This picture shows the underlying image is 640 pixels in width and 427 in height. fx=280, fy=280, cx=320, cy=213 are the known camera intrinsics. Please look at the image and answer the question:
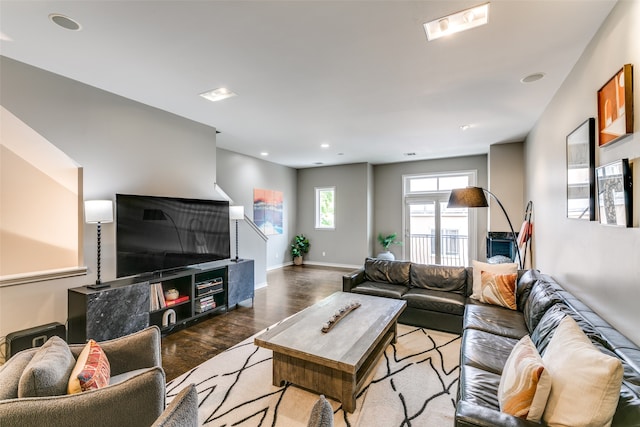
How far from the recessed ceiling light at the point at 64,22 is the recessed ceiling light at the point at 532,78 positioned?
155 inches

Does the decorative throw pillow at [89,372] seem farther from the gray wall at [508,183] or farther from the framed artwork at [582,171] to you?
the gray wall at [508,183]

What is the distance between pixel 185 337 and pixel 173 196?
6.01ft

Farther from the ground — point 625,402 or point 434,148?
point 434,148

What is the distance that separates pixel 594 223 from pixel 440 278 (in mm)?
1864

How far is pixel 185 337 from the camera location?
3.26 meters

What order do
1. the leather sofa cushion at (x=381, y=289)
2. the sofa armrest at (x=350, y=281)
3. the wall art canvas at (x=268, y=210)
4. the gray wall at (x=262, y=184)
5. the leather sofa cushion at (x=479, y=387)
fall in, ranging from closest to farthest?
the leather sofa cushion at (x=479, y=387), the leather sofa cushion at (x=381, y=289), the sofa armrest at (x=350, y=281), the gray wall at (x=262, y=184), the wall art canvas at (x=268, y=210)

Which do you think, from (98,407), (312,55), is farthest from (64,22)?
(98,407)

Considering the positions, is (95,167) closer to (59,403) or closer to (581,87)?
(59,403)

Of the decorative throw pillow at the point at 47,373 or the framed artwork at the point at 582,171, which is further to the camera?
the framed artwork at the point at 582,171

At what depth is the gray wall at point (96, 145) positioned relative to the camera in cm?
254

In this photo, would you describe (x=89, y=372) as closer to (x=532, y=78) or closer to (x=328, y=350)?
(x=328, y=350)

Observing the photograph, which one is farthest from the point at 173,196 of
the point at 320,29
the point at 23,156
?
the point at 320,29

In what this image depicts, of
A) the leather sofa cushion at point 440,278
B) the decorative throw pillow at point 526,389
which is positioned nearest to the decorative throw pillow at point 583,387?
the decorative throw pillow at point 526,389

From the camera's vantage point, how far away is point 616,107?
1.72m
